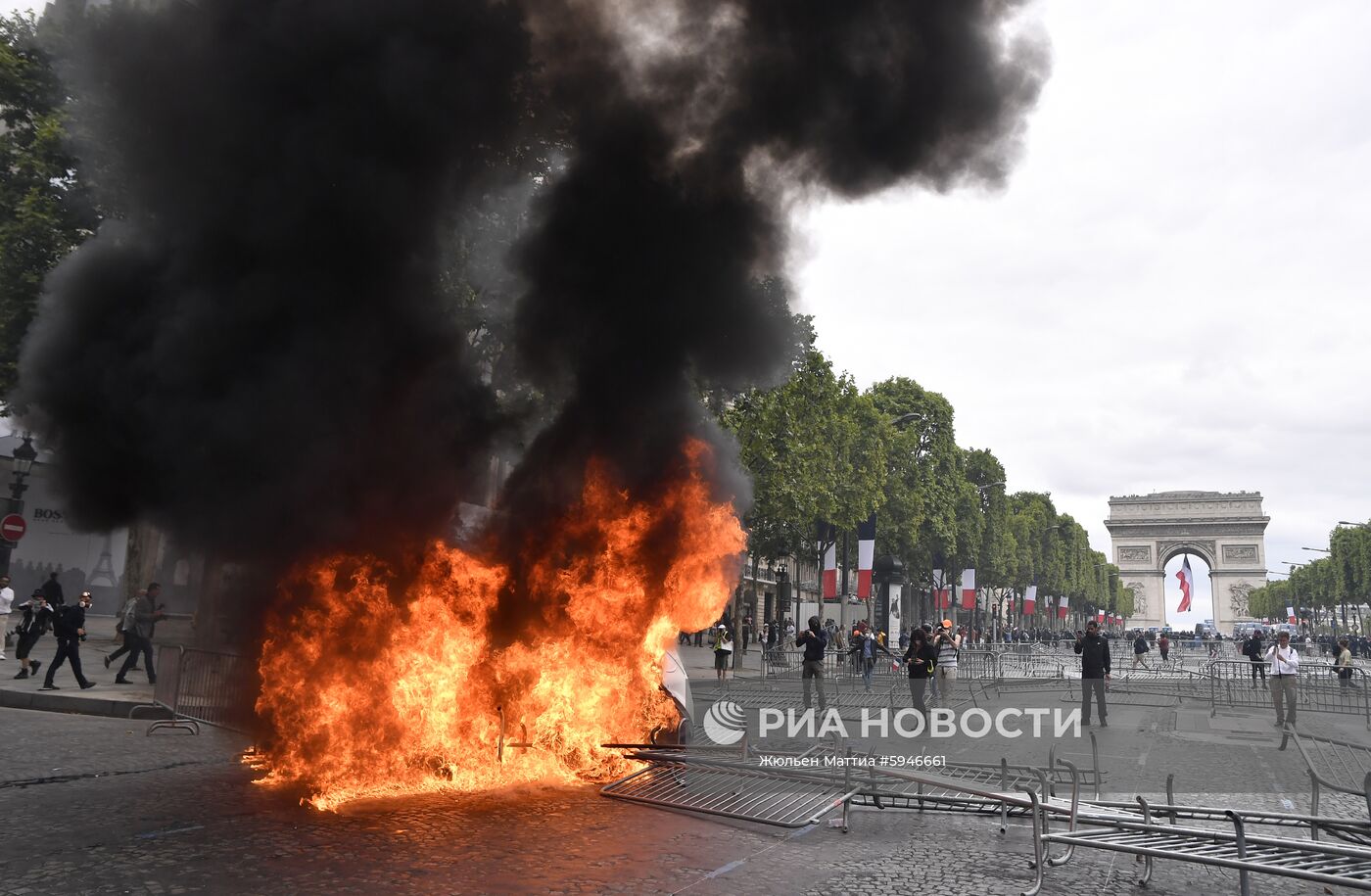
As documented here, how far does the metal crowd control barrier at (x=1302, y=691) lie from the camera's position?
68.9ft

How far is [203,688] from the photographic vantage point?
1043cm

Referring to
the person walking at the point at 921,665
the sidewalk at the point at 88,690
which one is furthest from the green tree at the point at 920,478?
the sidewalk at the point at 88,690

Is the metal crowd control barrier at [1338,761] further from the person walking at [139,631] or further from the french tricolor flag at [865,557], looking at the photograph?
the french tricolor flag at [865,557]

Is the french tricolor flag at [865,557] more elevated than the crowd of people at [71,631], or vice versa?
the french tricolor flag at [865,557]

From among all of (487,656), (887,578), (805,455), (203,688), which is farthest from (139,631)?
(887,578)

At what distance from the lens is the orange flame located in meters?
7.38

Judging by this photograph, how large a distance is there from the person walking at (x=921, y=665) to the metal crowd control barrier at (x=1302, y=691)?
27.4ft

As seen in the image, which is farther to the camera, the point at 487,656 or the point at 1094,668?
the point at 1094,668

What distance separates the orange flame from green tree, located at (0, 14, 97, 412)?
11.7 m

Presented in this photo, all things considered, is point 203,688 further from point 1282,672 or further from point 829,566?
point 829,566

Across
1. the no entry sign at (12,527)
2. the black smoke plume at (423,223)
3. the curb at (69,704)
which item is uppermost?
the black smoke plume at (423,223)

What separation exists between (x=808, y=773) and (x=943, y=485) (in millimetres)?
41439

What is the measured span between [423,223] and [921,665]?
445 inches

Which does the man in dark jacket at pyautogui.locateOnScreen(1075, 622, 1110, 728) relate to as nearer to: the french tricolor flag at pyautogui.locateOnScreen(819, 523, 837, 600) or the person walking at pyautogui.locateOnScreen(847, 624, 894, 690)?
the person walking at pyautogui.locateOnScreen(847, 624, 894, 690)
